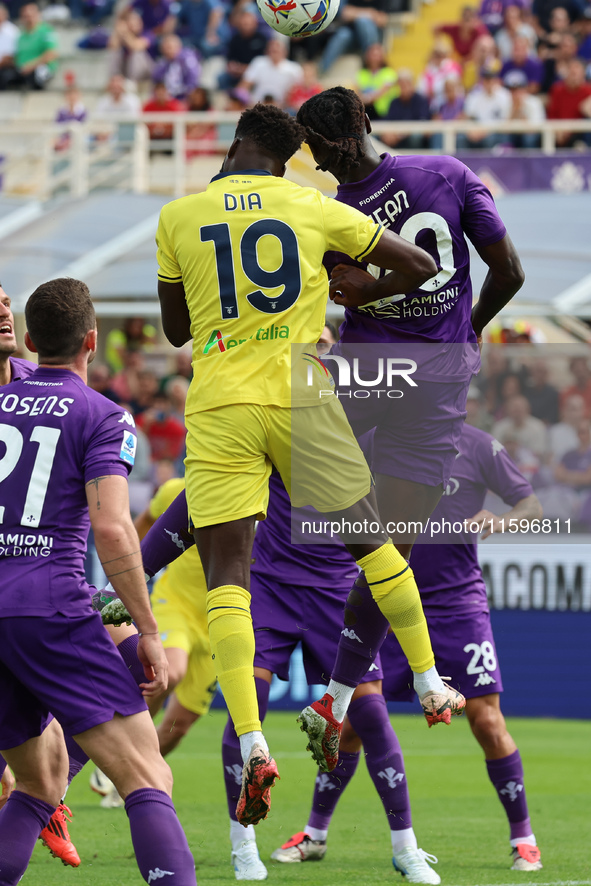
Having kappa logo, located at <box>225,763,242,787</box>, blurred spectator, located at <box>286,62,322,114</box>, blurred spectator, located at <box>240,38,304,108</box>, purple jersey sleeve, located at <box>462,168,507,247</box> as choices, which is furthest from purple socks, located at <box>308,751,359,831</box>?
blurred spectator, located at <box>240,38,304,108</box>

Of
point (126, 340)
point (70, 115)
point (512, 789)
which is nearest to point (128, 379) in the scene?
point (126, 340)

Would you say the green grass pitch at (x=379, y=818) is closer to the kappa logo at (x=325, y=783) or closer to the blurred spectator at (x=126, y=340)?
the kappa logo at (x=325, y=783)

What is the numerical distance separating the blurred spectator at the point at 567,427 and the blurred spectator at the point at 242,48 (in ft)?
26.6

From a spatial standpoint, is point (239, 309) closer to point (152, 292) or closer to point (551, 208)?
point (152, 292)

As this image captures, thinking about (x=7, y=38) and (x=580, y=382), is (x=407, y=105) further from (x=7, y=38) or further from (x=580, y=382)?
(x=7, y=38)

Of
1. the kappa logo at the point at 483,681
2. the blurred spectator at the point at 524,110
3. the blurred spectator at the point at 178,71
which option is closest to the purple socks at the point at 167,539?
the kappa logo at the point at 483,681

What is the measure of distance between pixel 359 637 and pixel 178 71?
15431mm

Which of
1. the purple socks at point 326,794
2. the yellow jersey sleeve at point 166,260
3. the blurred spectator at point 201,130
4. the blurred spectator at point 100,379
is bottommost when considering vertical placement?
the blurred spectator at point 100,379

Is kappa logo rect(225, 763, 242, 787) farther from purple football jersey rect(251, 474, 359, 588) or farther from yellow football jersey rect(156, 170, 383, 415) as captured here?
yellow football jersey rect(156, 170, 383, 415)

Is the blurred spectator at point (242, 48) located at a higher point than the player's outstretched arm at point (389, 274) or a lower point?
lower

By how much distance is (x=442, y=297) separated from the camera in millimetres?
5480

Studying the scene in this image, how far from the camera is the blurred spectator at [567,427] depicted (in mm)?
13102

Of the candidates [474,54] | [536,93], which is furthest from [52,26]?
[536,93]

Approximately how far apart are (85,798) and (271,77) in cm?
1207
